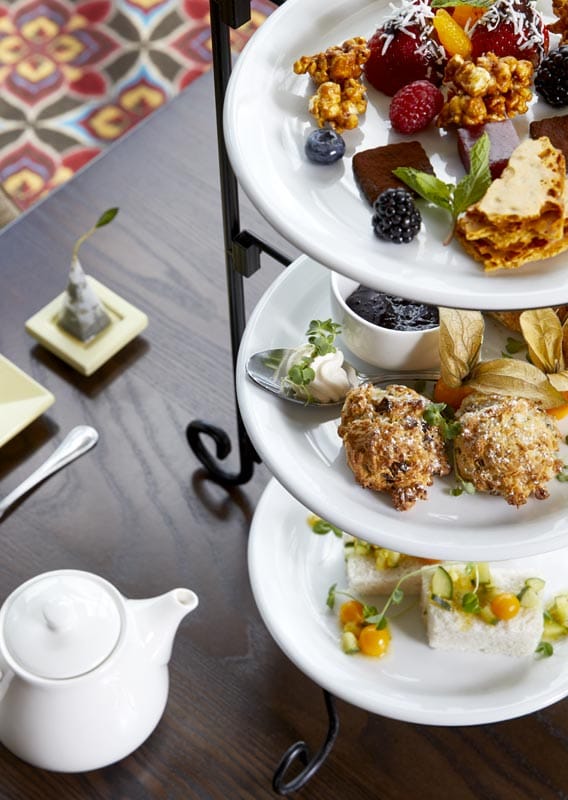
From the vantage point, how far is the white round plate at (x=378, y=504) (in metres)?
1.00

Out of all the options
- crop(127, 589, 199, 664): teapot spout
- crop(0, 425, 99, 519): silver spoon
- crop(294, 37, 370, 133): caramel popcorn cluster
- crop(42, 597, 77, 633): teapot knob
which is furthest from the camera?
crop(0, 425, 99, 519): silver spoon

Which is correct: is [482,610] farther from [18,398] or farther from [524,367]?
[18,398]

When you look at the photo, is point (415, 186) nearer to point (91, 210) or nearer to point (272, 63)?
point (272, 63)

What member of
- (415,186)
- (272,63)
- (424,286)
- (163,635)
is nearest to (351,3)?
(272,63)

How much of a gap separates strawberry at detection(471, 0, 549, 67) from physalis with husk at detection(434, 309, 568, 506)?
238 mm

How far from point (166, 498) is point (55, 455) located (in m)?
0.17

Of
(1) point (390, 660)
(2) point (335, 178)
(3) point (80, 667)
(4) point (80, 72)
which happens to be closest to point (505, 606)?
(1) point (390, 660)

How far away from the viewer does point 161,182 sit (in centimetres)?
188

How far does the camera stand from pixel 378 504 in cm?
104

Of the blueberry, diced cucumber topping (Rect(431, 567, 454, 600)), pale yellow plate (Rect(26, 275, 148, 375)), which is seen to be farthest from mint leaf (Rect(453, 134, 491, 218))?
pale yellow plate (Rect(26, 275, 148, 375))

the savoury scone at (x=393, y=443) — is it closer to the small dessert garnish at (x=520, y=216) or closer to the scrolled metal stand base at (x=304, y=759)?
the small dessert garnish at (x=520, y=216)

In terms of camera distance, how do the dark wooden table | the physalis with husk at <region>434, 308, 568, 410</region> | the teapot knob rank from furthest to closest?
1. the dark wooden table
2. the teapot knob
3. the physalis with husk at <region>434, 308, 568, 410</region>

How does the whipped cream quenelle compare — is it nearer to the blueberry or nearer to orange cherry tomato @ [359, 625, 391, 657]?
the blueberry

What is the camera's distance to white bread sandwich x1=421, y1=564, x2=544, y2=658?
127 cm
